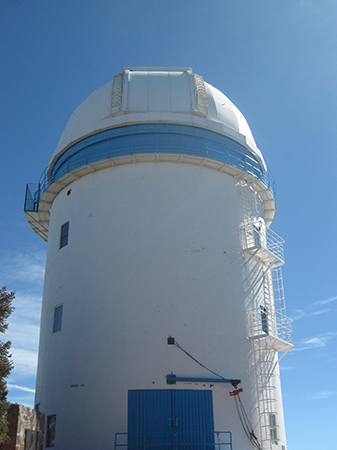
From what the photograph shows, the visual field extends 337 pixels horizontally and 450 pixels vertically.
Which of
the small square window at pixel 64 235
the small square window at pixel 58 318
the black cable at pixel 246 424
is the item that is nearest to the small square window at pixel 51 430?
the small square window at pixel 58 318

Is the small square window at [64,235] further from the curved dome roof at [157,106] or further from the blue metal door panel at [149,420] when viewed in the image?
Answer: the blue metal door panel at [149,420]

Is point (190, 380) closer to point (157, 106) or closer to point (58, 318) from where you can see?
point (58, 318)

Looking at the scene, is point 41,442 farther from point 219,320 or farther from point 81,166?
point 81,166

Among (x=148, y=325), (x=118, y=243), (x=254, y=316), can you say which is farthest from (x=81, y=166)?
(x=254, y=316)

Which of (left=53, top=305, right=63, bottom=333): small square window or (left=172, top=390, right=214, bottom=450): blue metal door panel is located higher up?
(left=53, top=305, right=63, bottom=333): small square window

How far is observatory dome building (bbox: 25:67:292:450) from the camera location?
19.8 m

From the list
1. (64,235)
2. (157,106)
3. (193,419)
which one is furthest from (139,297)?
(157,106)

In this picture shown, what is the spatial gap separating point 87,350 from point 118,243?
456cm

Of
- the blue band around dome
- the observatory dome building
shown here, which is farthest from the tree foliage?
the blue band around dome

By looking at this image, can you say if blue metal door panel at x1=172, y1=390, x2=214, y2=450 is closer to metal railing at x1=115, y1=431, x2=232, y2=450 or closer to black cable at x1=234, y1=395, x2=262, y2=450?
metal railing at x1=115, y1=431, x2=232, y2=450

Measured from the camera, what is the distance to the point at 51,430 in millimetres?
21062

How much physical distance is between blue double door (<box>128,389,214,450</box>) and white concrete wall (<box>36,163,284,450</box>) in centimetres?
36

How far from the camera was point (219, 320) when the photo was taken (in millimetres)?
21312

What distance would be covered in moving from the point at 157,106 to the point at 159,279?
8501mm
